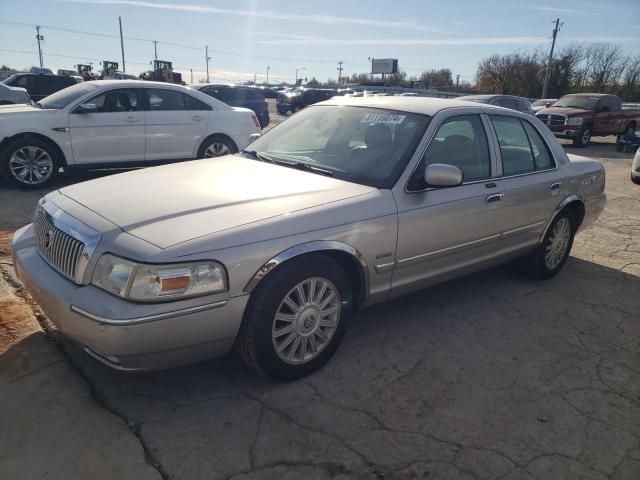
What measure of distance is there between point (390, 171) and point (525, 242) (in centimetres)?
177

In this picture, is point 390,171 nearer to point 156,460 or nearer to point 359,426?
point 359,426

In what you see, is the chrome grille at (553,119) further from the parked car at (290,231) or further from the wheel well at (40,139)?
the wheel well at (40,139)

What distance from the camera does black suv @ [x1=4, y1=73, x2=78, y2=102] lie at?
1688cm

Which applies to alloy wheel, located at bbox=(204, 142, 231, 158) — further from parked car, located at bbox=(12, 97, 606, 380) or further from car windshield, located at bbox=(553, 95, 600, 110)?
car windshield, located at bbox=(553, 95, 600, 110)

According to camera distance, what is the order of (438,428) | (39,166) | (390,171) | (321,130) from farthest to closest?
(39,166)
(321,130)
(390,171)
(438,428)

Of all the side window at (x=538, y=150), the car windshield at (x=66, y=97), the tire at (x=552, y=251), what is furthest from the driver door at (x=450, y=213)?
the car windshield at (x=66, y=97)

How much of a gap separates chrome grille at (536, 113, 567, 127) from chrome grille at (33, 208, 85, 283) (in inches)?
680

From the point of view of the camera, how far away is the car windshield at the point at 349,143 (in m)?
3.32

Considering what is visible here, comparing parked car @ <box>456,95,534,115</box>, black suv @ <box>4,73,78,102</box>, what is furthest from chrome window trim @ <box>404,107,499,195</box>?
black suv @ <box>4,73,78,102</box>

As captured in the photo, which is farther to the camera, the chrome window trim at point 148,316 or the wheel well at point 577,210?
the wheel well at point 577,210

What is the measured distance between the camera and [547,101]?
81.8ft

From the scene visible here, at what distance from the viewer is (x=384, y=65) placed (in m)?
78.4

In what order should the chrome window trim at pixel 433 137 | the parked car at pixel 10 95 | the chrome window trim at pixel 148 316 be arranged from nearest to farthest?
1. the chrome window trim at pixel 148 316
2. the chrome window trim at pixel 433 137
3. the parked car at pixel 10 95

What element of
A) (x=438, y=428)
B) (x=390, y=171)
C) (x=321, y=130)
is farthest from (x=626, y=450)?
(x=321, y=130)
